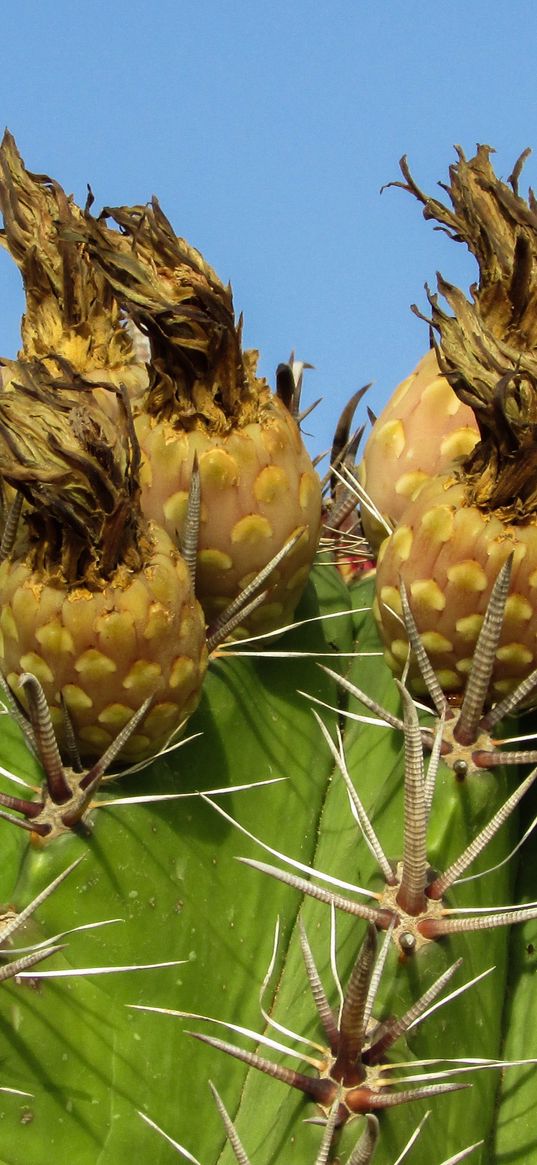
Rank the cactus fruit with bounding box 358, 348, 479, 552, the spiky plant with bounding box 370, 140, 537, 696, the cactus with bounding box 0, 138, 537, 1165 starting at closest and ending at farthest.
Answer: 1. the cactus with bounding box 0, 138, 537, 1165
2. the spiky plant with bounding box 370, 140, 537, 696
3. the cactus fruit with bounding box 358, 348, 479, 552

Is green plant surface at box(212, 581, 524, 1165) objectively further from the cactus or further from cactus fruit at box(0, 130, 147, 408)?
cactus fruit at box(0, 130, 147, 408)

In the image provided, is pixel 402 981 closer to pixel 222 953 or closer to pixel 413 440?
pixel 222 953

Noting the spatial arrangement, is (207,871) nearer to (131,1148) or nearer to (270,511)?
(131,1148)

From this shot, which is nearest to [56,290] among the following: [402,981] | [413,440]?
[413,440]

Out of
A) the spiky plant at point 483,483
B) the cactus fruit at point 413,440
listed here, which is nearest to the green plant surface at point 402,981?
the spiky plant at point 483,483

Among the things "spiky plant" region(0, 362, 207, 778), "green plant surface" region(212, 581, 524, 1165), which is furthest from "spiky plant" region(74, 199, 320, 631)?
"green plant surface" region(212, 581, 524, 1165)

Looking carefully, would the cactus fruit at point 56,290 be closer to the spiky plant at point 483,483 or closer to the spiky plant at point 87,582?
the spiky plant at point 87,582
